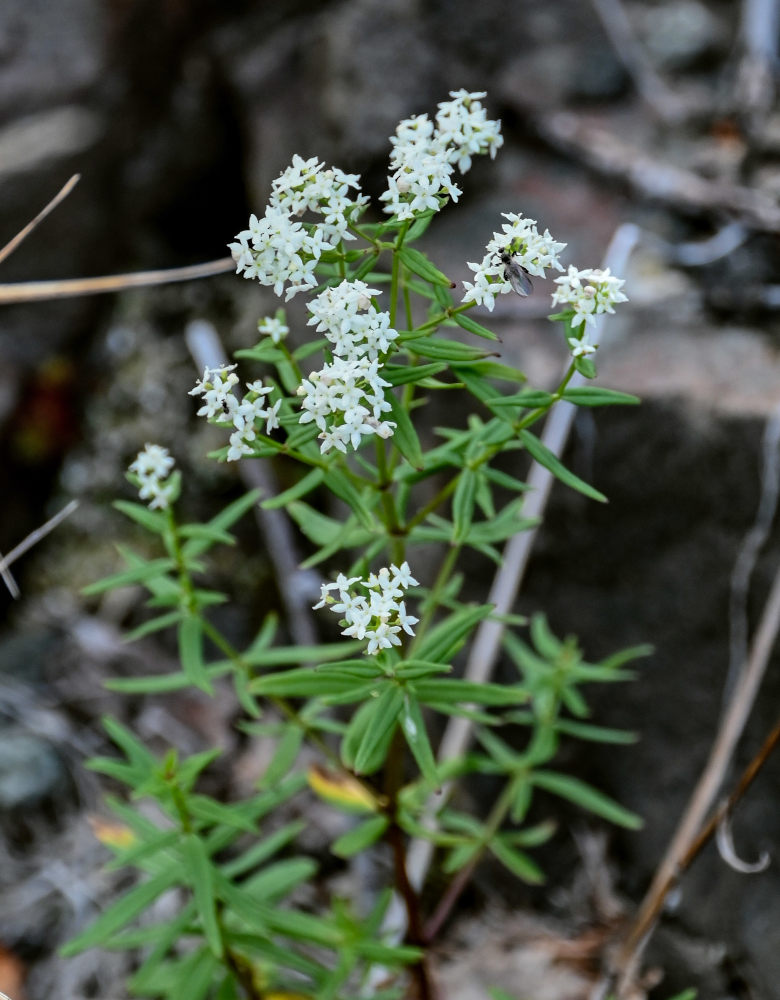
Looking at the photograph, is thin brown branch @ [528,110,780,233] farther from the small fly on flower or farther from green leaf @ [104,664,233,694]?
green leaf @ [104,664,233,694]

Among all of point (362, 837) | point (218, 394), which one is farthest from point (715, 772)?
point (218, 394)

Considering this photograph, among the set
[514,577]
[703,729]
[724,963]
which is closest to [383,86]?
[514,577]

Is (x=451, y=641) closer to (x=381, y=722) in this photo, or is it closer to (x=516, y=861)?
(x=381, y=722)

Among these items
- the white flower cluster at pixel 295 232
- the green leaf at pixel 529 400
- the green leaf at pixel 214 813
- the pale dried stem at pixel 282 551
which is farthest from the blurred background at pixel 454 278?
the white flower cluster at pixel 295 232

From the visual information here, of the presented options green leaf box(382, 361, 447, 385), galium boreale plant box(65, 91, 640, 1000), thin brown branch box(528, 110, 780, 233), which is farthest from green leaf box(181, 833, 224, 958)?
thin brown branch box(528, 110, 780, 233)

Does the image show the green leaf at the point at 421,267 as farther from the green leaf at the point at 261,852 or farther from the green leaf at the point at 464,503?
the green leaf at the point at 261,852

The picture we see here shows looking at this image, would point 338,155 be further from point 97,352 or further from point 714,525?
point 714,525
